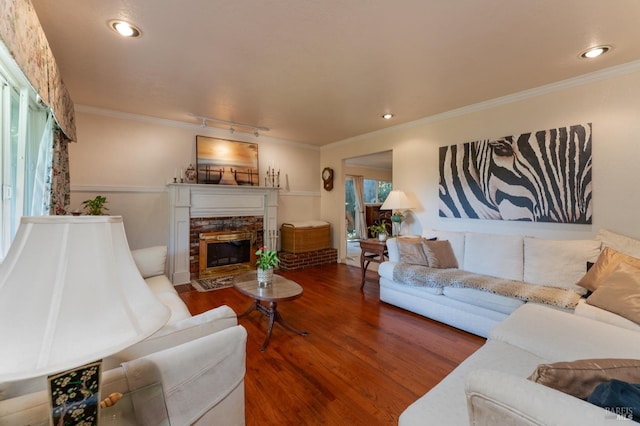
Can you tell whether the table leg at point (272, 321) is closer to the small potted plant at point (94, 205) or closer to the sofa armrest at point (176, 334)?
the sofa armrest at point (176, 334)

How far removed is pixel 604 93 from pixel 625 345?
8.23ft

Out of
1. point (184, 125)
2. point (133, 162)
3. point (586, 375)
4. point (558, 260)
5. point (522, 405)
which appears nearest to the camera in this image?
point (522, 405)

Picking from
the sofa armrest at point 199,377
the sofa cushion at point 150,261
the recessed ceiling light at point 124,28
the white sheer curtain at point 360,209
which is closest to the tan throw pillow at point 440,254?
the sofa armrest at point 199,377

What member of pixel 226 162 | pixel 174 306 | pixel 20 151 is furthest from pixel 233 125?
pixel 174 306

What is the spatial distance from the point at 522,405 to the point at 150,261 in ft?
10.6

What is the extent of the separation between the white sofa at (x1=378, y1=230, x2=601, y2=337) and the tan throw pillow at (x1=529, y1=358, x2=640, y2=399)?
5.41 feet

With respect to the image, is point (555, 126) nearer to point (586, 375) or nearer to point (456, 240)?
point (456, 240)

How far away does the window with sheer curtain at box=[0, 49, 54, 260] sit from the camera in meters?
1.75

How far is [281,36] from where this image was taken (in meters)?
2.10

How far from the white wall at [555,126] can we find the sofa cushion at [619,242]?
170mm

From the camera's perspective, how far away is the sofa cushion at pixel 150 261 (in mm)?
2859

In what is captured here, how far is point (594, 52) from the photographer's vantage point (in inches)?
90.6

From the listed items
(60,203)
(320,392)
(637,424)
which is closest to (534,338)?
(637,424)

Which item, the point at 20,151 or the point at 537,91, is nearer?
the point at 20,151
